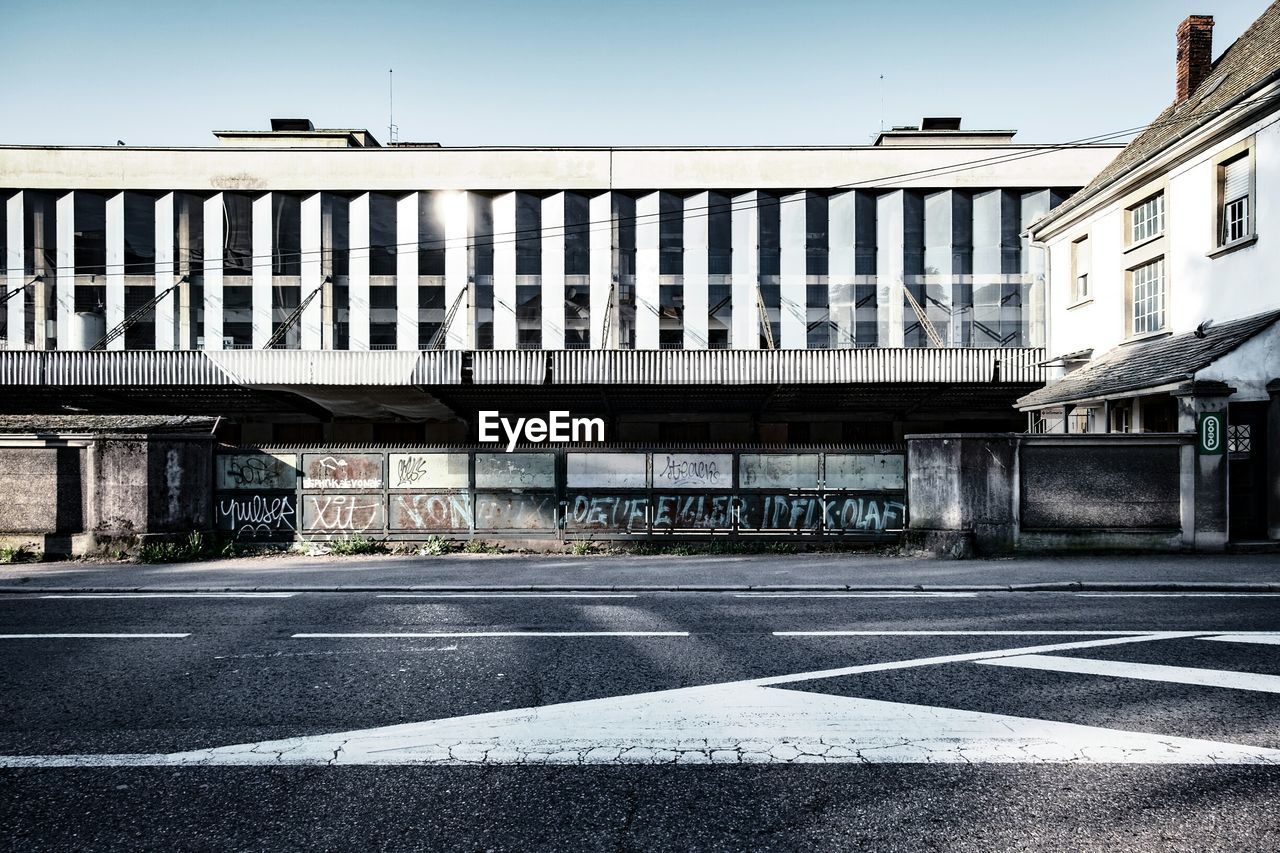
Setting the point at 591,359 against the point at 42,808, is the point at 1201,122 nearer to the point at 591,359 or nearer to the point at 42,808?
the point at 591,359

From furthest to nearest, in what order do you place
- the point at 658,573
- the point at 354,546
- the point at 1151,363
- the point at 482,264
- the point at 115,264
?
the point at 482,264 < the point at 115,264 < the point at 1151,363 < the point at 354,546 < the point at 658,573

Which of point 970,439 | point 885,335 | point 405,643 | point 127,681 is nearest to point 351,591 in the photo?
point 405,643

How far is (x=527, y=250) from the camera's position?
86.3 feet

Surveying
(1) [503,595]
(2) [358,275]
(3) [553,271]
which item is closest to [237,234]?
(2) [358,275]

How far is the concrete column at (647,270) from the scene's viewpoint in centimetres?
2592

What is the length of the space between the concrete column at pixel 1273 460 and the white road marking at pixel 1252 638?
7986 mm

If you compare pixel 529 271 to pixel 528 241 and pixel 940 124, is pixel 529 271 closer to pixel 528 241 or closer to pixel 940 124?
pixel 528 241

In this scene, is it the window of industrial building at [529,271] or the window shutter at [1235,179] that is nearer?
the window shutter at [1235,179]

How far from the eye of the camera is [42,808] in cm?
342

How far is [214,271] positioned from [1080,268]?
1107 inches

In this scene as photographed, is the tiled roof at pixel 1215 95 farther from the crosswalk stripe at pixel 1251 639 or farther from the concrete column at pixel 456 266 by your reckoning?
the concrete column at pixel 456 266

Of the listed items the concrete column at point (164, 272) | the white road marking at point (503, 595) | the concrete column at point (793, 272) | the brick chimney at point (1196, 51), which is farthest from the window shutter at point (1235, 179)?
the concrete column at point (164, 272)

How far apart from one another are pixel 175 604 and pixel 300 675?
4538 mm

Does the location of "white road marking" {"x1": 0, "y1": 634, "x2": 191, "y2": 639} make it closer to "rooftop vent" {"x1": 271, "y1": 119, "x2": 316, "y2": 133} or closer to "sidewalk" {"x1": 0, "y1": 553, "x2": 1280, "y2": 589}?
"sidewalk" {"x1": 0, "y1": 553, "x2": 1280, "y2": 589}
